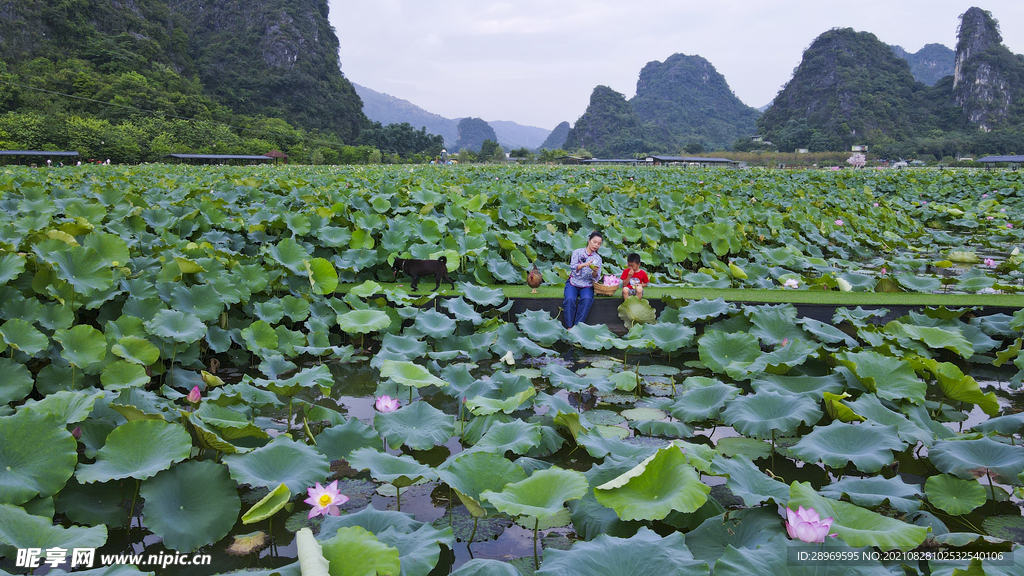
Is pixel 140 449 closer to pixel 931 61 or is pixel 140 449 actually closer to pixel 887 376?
pixel 887 376

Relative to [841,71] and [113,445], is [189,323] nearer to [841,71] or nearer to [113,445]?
[113,445]

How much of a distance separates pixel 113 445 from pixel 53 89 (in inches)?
1994

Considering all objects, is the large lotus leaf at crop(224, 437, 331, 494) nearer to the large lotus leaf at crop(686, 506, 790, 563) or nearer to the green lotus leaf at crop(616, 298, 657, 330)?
the large lotus leaf at crop(686, 506, 790, 563)

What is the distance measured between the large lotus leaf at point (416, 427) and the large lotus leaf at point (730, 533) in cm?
113

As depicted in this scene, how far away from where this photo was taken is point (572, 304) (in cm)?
501

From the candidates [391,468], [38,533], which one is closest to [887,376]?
[391,468]

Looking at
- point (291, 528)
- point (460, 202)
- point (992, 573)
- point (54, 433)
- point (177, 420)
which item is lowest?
point (291, 528)

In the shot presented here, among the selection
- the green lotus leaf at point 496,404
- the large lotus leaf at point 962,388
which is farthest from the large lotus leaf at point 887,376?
the green lotus leaf at point 496,404

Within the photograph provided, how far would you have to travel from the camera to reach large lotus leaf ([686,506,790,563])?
1816 millimetres

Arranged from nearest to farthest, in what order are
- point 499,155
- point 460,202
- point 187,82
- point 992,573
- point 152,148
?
1. point 992,573
2. point 460,202
3. point 152,148
4. point 187,82
5. point 499,155

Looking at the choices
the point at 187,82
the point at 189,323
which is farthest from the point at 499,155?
the point at 189,323

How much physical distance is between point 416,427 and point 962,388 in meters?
2.81

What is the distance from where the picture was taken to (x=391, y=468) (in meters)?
2.09

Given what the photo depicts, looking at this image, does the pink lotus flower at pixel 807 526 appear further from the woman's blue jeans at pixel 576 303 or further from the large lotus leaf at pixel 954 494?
the woman's blue jeans at pixel 576 303
